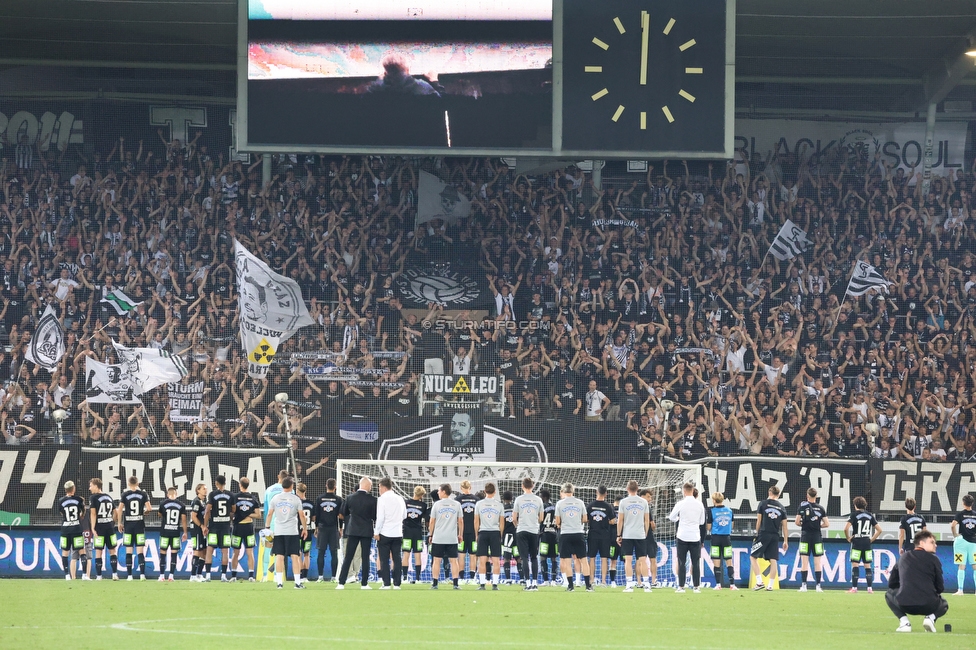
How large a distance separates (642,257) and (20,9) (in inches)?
516

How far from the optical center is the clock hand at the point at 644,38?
18.3m

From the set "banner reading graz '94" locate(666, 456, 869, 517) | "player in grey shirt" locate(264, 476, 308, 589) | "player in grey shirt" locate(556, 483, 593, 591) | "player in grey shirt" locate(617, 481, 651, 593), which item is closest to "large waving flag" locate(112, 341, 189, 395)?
"player in grey shirt" locate(264, 476, 308, 589)

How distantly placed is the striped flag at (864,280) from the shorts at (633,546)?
10357 millimetres

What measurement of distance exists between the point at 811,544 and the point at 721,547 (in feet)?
5.63

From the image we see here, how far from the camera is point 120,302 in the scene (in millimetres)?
26797

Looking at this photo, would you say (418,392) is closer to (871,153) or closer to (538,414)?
(538,414)

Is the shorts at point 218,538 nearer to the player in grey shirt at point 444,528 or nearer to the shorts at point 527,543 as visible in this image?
the player in grey shirt at point 444,528

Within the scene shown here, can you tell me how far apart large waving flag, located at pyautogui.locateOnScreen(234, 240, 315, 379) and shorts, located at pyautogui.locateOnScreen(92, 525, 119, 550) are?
5.42 m

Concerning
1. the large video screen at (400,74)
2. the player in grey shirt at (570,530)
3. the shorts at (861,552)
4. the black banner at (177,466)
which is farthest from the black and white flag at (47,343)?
the shorts at (861,552)

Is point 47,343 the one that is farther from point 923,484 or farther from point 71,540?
point 923,484

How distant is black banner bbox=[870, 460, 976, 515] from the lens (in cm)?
2220

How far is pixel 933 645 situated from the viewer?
476 inches

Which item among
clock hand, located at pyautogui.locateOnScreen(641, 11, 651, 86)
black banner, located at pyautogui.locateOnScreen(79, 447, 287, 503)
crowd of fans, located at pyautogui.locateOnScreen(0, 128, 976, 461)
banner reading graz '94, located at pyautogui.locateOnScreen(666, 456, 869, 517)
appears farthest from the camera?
crowd of fans, located at pyautogui.locateOnScreen(0, 128, 976, 461)

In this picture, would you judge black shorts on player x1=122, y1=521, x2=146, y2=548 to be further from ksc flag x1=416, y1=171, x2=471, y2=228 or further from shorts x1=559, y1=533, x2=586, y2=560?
ksc flag x1=416, y1=171, x2=471, y2=228
